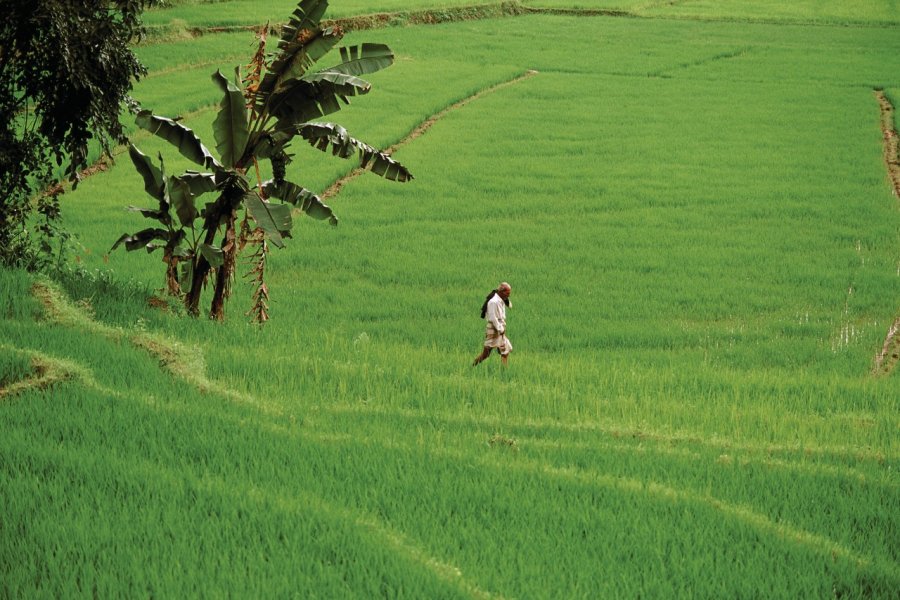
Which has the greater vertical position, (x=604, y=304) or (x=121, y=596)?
(x=121, y=596)

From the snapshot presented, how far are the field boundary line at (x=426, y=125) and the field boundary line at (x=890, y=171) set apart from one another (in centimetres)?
847

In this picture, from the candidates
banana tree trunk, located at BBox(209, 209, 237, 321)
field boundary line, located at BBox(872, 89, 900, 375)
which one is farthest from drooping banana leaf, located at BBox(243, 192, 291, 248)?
field boundary line, located at BBox(872, 89, 900, 375)

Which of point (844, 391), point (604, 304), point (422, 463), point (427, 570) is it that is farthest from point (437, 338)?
point (427, 570)

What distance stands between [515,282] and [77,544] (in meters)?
9.46

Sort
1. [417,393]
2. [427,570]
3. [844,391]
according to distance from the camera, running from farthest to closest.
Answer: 1. [844,391]
2. [417,393]
3. [427,570]

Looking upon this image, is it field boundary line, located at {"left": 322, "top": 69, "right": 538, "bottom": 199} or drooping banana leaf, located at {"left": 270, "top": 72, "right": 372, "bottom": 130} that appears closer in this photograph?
drooping banana leaf, located at {"left": 270, "top": 72, "right": 372, "bottom": 130}

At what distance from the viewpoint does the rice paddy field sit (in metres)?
5.86

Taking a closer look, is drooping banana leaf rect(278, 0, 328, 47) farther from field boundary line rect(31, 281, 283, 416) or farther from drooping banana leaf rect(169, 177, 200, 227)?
field boundary line rect(31, 281, 283, 416)

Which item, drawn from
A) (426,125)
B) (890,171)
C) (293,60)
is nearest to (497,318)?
(293,60)

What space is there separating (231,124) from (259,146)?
47 centimetres

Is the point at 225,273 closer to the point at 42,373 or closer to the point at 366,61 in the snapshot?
the point at 366,61

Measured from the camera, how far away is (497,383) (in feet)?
33.1

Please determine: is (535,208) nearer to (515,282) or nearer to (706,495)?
(515,282)

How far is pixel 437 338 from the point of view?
12367 mm
